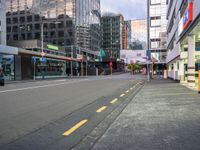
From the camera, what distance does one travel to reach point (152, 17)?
269 feet

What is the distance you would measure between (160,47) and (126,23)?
74095 mm

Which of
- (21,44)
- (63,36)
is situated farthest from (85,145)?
(63,36)

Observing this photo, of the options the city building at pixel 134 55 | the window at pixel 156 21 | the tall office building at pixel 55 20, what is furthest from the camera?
the city building at pixel 134 55

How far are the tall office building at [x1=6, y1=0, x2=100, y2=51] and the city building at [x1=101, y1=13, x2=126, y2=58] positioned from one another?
39429mm

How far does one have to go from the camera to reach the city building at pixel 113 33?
135875mm

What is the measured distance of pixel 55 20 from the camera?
271 ft

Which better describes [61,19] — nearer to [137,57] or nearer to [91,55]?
[91,55]

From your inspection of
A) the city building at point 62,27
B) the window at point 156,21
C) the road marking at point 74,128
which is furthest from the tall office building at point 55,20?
the road marking at point 74,128

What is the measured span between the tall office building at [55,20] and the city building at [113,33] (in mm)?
39429

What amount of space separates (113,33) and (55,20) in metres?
60.6

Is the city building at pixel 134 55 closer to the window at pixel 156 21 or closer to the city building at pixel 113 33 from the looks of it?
the window at pixel 156 21

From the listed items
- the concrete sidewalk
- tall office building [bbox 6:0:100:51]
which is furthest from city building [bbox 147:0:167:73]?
the concrete sidewalk

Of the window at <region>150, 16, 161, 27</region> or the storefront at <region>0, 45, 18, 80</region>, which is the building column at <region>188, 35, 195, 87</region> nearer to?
the storefront at <region>0, 45, 18, 80</region>

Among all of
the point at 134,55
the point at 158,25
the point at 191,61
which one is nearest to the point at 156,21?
the point at 158,25
